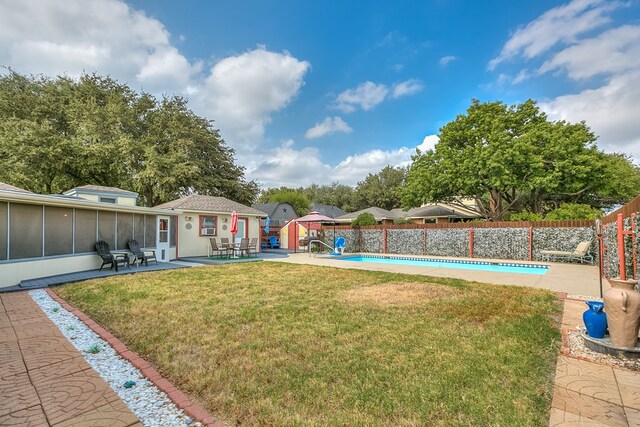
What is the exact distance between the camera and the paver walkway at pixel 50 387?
2496mm

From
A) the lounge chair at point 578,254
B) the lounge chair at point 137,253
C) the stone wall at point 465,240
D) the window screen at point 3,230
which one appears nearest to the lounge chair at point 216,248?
the lounge chair at point 137,253

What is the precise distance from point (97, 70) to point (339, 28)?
70.7 ft

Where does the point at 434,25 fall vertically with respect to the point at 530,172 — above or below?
above

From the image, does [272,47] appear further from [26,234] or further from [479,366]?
[479,366]

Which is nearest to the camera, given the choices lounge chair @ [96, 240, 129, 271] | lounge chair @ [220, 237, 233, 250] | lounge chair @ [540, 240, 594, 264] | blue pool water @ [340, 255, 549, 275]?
lounge chair @ [96, 240, 129, 271]

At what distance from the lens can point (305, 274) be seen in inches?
411

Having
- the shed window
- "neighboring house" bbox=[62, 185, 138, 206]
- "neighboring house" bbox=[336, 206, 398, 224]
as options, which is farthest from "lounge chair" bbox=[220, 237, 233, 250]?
"neighboring house" bbox=[336, 206, 398, 224]

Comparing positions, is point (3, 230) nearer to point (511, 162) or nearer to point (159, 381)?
point (159, 381)

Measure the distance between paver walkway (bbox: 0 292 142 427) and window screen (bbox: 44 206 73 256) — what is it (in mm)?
5847

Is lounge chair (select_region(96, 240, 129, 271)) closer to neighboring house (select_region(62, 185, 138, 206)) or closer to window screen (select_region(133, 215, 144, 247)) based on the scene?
window screen (select_region(133, 215, 144, 247))

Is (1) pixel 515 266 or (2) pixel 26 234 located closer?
(2) pixel 26 234

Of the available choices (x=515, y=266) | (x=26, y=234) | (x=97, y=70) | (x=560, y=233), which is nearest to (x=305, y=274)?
(x=26, y=234)

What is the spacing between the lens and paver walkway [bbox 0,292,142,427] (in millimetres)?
2496

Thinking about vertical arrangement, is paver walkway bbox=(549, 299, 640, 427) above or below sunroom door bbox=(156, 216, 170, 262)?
below
